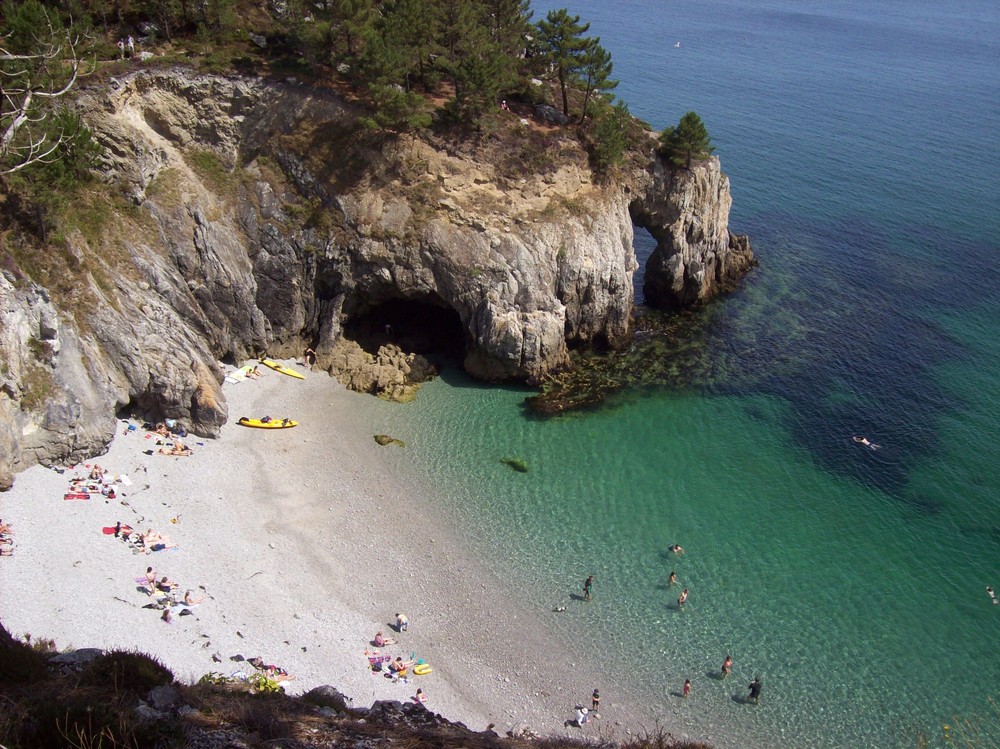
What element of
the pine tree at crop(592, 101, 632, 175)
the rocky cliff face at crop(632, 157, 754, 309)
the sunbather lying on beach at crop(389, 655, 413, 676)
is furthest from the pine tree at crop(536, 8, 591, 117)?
the sunbather lying on beach at crop(389, 655, 413, 676)

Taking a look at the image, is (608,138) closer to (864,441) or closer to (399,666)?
(864,441)

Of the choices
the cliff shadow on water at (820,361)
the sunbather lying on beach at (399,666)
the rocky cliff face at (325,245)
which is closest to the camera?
the sunbather lying on beach at (399,666)

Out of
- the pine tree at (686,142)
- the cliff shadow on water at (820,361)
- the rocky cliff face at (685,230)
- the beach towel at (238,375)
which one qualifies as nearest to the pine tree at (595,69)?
the pine tree at (686,142)

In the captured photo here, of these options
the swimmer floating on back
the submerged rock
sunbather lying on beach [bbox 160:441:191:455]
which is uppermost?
the swimmer floating on back

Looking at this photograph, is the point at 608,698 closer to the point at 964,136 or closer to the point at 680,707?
the point at 680,707

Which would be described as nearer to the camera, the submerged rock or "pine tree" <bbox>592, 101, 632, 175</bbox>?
the submerged rock

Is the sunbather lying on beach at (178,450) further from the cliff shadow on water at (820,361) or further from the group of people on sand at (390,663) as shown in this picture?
the cliff shadow on water at (820,361)

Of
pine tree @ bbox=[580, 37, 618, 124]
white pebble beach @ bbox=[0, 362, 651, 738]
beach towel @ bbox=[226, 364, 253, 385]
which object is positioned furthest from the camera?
pine tree @ bbox=[580, 37, 618, 124]

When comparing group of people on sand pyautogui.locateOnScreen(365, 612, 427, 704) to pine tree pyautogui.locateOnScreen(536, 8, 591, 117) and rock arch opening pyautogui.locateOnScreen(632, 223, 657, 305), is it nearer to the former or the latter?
rock arch opening pyautogui.locateOnScreen(632, 223, 657, 305)
